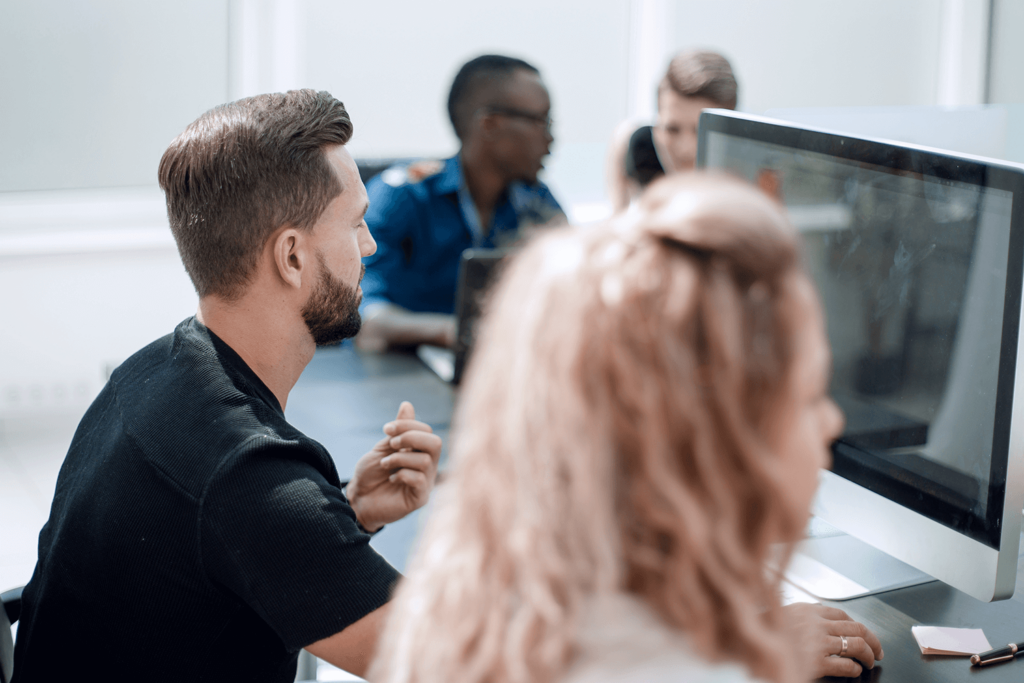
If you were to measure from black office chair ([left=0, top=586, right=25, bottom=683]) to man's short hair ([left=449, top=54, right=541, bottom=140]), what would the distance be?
71.5 inches

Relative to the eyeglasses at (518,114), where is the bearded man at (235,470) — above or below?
below

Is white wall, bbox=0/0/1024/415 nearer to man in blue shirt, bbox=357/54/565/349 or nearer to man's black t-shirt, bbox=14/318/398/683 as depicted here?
man in blue shirt, bbox=357/54/565/349

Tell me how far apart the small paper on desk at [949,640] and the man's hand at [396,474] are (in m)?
0.56

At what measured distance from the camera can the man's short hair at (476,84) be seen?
8.79 ft

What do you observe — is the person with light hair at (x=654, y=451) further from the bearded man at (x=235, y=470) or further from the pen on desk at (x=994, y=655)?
the pen on desk at (x=994, y=655)

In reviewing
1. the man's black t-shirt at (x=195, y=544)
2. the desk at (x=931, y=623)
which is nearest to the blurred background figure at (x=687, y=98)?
the desk at (x=931, y=623)

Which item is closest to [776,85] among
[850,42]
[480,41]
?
[850,42]

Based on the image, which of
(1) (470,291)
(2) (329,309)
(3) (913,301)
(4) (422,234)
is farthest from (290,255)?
(4) (422,234)

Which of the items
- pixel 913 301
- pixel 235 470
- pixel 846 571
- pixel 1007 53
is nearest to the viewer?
pixel 235 470

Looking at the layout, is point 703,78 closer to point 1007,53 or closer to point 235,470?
point 235,470

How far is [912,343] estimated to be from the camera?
1.11 meters

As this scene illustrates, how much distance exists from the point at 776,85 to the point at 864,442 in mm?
3530

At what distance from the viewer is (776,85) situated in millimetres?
4398

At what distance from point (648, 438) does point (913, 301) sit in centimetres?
74
